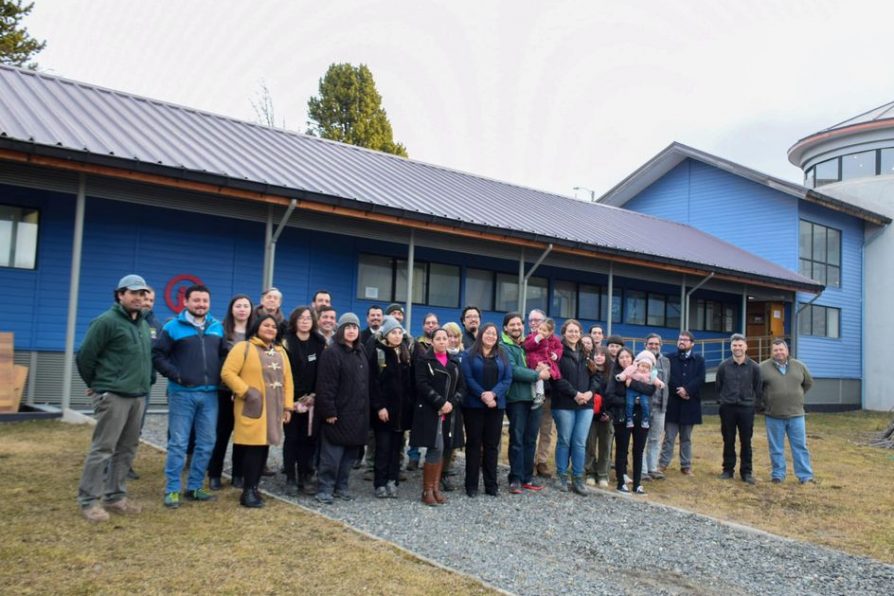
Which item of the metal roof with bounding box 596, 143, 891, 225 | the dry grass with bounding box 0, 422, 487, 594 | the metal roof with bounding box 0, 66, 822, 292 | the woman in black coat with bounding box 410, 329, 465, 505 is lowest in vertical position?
the dry grass with bounding box 0, 422, 487, 594

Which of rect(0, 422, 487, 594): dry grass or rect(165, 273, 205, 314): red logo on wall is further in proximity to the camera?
rect(165, 273, 205, 314): red logo on wall

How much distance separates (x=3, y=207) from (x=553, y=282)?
12.0 m

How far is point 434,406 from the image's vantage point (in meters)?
6.80

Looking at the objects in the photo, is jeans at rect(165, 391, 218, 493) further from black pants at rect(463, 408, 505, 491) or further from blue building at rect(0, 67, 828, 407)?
blue building at rect(0, 67, 828, 407)

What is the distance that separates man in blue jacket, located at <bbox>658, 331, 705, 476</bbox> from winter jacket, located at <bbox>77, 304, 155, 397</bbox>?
662 cm

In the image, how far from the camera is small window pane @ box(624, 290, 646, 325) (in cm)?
2067

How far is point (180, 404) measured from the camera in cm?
591

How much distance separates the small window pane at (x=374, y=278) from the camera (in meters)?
15.1

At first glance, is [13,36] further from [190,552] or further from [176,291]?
[190,552]

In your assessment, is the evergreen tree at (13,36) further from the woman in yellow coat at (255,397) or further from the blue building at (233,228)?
the woman in yellow coat at (255,397)

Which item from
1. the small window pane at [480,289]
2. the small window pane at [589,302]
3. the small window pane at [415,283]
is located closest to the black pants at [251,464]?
the small window pane at [415,283]

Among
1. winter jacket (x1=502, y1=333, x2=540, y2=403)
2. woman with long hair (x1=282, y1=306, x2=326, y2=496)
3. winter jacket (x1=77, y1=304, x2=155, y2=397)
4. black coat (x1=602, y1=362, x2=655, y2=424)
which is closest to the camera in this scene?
winter jacket (x1=77, y1=304, x2=155, y2=397)

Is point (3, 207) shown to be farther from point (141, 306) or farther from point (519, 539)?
point (519, 539)

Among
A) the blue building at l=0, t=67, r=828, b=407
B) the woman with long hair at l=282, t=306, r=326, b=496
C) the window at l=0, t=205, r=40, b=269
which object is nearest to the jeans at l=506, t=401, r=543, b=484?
the woman with long hair at l=282, t=306, r=326, b=496
